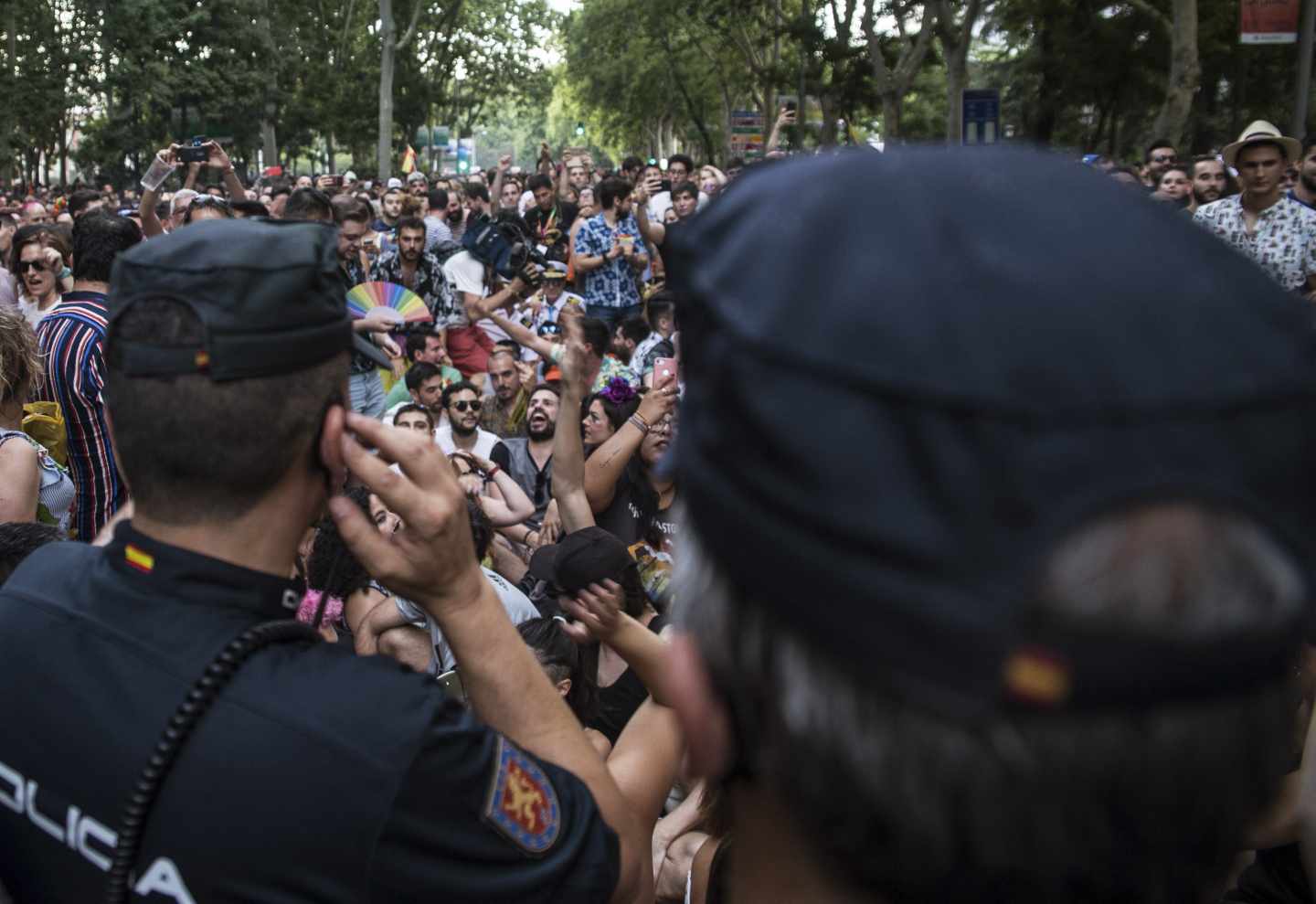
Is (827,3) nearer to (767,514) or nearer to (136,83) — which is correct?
(136,83)

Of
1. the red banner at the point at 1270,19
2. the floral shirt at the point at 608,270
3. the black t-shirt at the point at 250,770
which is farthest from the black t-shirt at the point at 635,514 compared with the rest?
the red banner at the point at 1270,19

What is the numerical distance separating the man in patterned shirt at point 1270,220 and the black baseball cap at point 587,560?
5.64 m

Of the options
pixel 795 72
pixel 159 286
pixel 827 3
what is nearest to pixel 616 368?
pixel 159 286

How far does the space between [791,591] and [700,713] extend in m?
0.21

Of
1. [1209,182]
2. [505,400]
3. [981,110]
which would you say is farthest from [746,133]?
[505,400]

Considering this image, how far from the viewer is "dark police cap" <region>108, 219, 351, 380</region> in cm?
166

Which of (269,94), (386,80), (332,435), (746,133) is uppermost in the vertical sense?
(269,94)

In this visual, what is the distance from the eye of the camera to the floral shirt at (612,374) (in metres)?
8.25

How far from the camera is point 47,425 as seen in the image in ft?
17.1

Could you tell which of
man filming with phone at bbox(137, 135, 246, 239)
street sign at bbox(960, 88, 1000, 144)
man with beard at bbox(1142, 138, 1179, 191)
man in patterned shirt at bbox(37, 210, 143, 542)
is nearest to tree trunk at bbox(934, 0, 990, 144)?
man with beard at bbox(1142, 138, 1179, 191)

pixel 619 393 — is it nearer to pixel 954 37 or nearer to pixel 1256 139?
pixel 1256 139

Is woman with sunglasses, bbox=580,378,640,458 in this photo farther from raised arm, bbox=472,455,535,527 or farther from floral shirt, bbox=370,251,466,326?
floral shirt, bbox=370,251,466,326

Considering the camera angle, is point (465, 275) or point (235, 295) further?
point (465, 275)

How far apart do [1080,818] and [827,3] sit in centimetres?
3163
